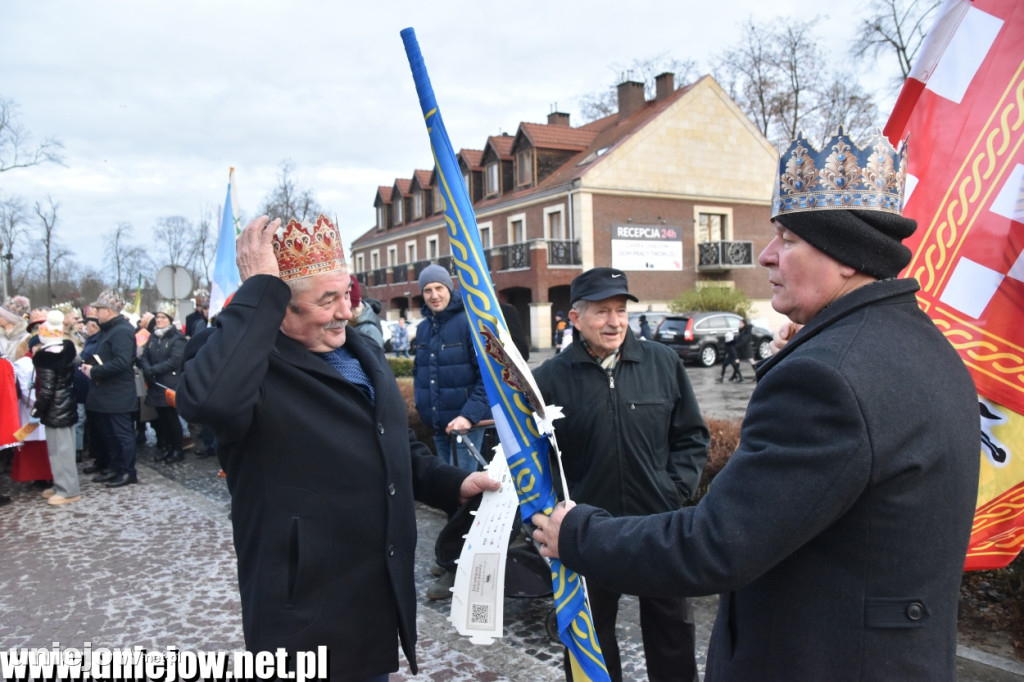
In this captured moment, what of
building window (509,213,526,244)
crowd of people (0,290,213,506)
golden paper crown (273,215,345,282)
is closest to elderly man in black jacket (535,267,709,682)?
golden paper crown (273,215,345,282)

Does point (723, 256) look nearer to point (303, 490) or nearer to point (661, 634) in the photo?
point (661, 634)

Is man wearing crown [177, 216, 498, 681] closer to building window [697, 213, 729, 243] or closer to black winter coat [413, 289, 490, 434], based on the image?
black winter coat [413, 289, 490, 434]

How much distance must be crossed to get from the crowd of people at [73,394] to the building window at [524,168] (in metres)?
26.0

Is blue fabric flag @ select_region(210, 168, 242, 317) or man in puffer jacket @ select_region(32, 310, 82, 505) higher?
blue fabric flag @ select_region(210, 168, 242, 317)

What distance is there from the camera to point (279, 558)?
212cm

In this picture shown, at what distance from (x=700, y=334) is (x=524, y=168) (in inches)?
640

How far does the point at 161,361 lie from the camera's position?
9508 mm

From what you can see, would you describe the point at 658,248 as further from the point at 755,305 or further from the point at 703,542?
the point at 703,542

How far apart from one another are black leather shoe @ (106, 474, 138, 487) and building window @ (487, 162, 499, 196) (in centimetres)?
2983

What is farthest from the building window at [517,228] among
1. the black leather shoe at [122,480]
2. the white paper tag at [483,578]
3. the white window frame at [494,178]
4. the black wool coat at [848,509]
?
the black wool coat at [848,509]

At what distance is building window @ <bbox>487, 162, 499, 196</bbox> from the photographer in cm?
3681

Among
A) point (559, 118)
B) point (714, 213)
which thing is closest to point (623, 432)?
point (714, 213)

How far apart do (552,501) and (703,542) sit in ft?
2.11

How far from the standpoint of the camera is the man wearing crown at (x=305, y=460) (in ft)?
6.69
